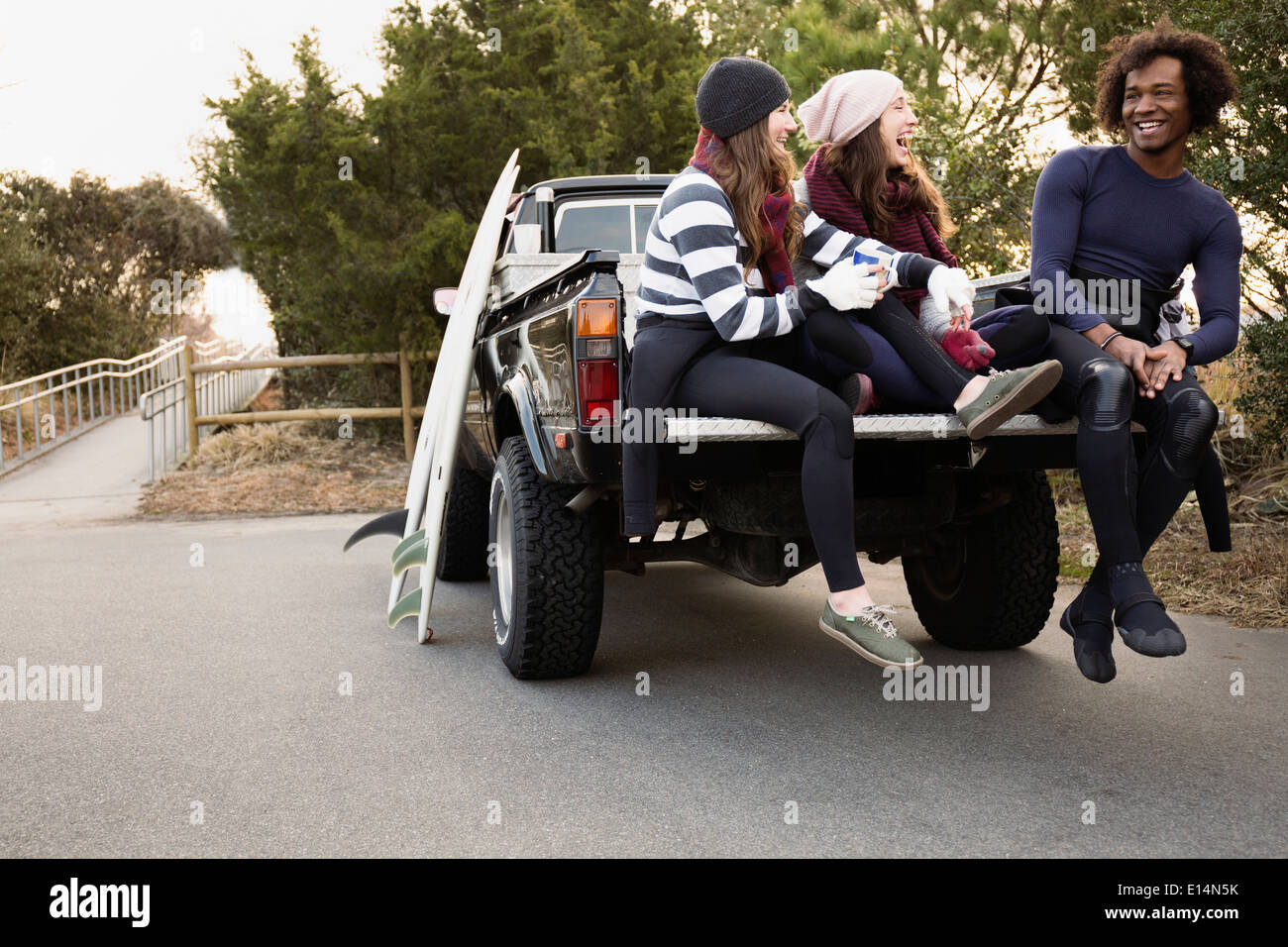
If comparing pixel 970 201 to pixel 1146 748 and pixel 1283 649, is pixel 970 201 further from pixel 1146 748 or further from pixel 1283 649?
pixel 1146 748

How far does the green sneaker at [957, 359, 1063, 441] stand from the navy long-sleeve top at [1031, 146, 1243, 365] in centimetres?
45

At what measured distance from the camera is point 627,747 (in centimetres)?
367

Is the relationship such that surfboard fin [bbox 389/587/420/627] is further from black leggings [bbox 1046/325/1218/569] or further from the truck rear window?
black leggings [bbox 1046/325/1218/569]

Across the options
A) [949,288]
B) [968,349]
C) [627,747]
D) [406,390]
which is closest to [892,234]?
[949,288]

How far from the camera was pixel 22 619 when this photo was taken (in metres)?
5.99

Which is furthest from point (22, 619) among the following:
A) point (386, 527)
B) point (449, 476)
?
point (449, 476)

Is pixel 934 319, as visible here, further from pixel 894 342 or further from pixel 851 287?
pixel 851 287

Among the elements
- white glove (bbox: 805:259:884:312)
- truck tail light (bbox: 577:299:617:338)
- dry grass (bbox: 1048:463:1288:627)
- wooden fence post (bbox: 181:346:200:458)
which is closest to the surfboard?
truck tail light (bbox: 577:299:617:338)

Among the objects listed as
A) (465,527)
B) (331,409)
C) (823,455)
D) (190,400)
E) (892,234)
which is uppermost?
(892,234)

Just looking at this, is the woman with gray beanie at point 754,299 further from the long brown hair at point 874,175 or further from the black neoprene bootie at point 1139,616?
the black neoprene bootie at point 1139,616

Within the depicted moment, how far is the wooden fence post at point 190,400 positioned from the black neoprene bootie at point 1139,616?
12.1 metres

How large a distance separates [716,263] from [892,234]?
732 millimetres

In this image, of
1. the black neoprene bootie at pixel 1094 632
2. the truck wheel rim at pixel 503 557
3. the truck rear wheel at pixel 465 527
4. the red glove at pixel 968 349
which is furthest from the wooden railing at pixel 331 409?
the black neoprene bootie at pixel 1094 632

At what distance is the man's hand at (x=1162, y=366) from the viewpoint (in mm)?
3268
